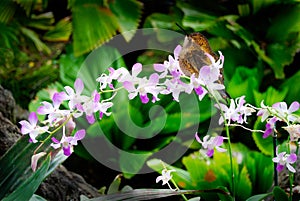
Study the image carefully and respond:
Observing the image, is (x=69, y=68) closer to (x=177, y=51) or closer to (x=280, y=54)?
(x=280, y=54)

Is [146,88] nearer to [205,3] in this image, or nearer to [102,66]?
[102,66]

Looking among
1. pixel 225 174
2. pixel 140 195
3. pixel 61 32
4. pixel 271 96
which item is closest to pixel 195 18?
pixel 271 96

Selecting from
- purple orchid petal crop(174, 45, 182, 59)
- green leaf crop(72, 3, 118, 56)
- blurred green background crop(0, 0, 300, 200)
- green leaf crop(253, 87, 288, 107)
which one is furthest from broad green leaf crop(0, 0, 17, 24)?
purple orchid petal crop(174, 45, 182, 59)

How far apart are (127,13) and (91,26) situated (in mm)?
225

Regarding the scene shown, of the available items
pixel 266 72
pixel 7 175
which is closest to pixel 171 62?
pixel 7 175

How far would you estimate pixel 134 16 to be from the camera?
2.87m

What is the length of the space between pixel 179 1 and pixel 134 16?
0.92 ft

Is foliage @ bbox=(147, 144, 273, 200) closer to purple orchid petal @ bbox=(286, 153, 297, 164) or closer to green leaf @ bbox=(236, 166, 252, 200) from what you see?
green leaf @ bbox=(236, 166, 252, 200)

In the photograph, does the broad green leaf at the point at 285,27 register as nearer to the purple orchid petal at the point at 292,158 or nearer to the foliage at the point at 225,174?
the foliage at the point at 225,174

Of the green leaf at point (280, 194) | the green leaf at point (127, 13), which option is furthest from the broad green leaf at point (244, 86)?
the green leaf at point (280, 194)

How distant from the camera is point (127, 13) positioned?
9.45 ft

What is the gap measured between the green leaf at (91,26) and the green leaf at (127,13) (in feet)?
0.18

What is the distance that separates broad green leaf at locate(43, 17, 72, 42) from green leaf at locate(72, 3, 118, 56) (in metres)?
0.33

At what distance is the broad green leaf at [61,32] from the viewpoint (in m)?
3.17
